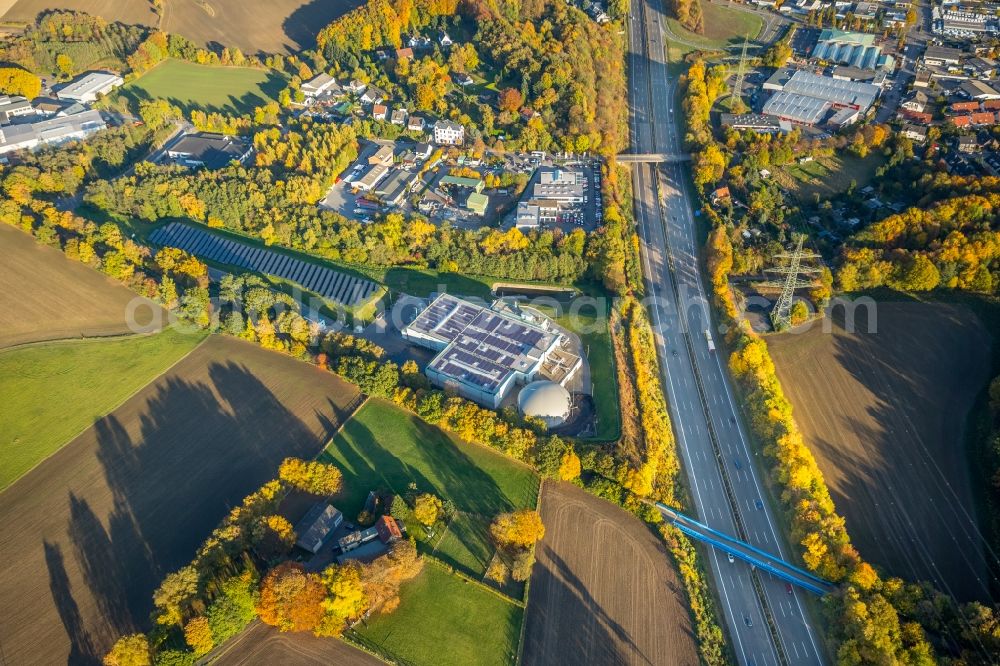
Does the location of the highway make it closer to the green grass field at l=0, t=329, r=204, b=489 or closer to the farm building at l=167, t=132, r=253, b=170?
the green grass field at l=0, t=329, r=204, b=489

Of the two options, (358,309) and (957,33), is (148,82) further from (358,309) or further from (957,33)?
(957,33)

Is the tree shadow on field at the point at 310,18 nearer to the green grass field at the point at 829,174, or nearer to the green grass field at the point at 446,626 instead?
the green grass field at the point at 829,174

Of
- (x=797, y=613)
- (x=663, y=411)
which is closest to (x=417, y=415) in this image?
(x=663, y=411)

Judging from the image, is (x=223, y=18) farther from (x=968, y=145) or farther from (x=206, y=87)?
(x=968, y=145)

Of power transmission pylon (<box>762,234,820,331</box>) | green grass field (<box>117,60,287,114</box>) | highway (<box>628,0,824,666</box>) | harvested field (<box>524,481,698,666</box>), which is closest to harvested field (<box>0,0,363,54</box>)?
green grass field (<box>117,60,287,114</box>)

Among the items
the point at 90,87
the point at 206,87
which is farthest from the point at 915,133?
the point at 90,87

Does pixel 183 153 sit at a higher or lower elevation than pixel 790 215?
higher
